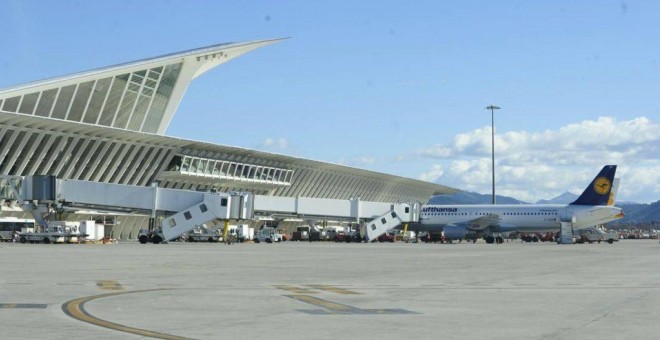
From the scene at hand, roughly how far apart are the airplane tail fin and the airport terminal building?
1504 inches

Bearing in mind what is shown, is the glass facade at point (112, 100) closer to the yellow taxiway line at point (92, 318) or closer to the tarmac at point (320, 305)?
the tarmac at point (320, 305)

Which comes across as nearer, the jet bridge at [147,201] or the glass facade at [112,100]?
the jet bridge at [147,201]

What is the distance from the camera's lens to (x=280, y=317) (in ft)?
50.1

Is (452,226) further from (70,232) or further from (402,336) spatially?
(402,336)

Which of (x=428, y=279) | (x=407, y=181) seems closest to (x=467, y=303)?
(x=428, y=279)

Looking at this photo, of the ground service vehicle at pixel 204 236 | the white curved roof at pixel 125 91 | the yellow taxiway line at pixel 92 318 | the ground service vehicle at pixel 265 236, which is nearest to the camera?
the yellow taxiway line at pixel 92 318

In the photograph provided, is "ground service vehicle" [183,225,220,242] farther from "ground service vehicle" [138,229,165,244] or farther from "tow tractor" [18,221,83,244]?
"tow tractor" [18,221,83,244]

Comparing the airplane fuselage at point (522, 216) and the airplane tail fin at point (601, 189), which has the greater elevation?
the airplane tail fin at point (601, 189)

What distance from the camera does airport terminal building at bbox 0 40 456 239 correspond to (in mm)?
85438

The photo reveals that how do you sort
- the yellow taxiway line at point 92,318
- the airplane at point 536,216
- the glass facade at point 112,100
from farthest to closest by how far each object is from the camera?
the airplane at point 536,216 < the glass facade at point 112,100 < the yellow taxiway line at point 92,318

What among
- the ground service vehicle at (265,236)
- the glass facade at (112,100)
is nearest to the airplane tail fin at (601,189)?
the ground service vehicle at (265,236)

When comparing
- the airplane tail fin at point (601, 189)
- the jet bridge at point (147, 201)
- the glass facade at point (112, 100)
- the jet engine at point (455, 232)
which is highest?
the glass facade at point (112, 100)

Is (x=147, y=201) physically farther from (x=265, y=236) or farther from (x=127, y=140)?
(x=127, y=140)

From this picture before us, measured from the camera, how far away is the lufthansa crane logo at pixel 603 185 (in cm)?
10238
